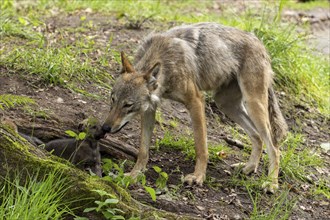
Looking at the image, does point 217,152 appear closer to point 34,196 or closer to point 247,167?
point 247,167

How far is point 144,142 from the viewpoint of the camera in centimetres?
682

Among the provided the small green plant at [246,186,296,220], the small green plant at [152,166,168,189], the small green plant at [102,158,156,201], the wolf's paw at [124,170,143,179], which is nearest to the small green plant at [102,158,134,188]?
the small green plant at [102,158,156,201]

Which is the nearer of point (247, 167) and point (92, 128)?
point (92, 128)

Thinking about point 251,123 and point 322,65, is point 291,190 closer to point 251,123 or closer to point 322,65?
point 251,123

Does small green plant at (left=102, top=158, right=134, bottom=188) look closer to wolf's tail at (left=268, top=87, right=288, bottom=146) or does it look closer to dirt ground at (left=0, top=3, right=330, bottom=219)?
dirt ground at (left=0, top=3, right=330, bottom=219)

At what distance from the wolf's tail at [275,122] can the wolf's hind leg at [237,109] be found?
0.62 feet

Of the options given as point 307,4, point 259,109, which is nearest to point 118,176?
point 259,109

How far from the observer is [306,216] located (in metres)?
6.70

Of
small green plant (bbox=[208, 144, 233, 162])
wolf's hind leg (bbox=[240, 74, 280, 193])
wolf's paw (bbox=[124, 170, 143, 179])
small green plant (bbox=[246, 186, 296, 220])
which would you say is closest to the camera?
small green plant (bbox=[246, 186, 296, 220])

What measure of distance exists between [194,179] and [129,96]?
3.45 feet

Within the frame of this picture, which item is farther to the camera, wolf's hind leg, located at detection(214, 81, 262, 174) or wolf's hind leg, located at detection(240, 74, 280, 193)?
wolf's hind leg, located at detection(214, 81, 262, 174)

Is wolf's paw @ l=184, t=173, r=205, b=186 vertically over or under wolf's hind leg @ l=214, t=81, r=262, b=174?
under

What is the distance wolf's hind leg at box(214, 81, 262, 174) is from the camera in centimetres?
754

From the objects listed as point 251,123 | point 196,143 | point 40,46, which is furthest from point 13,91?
point 251,123
